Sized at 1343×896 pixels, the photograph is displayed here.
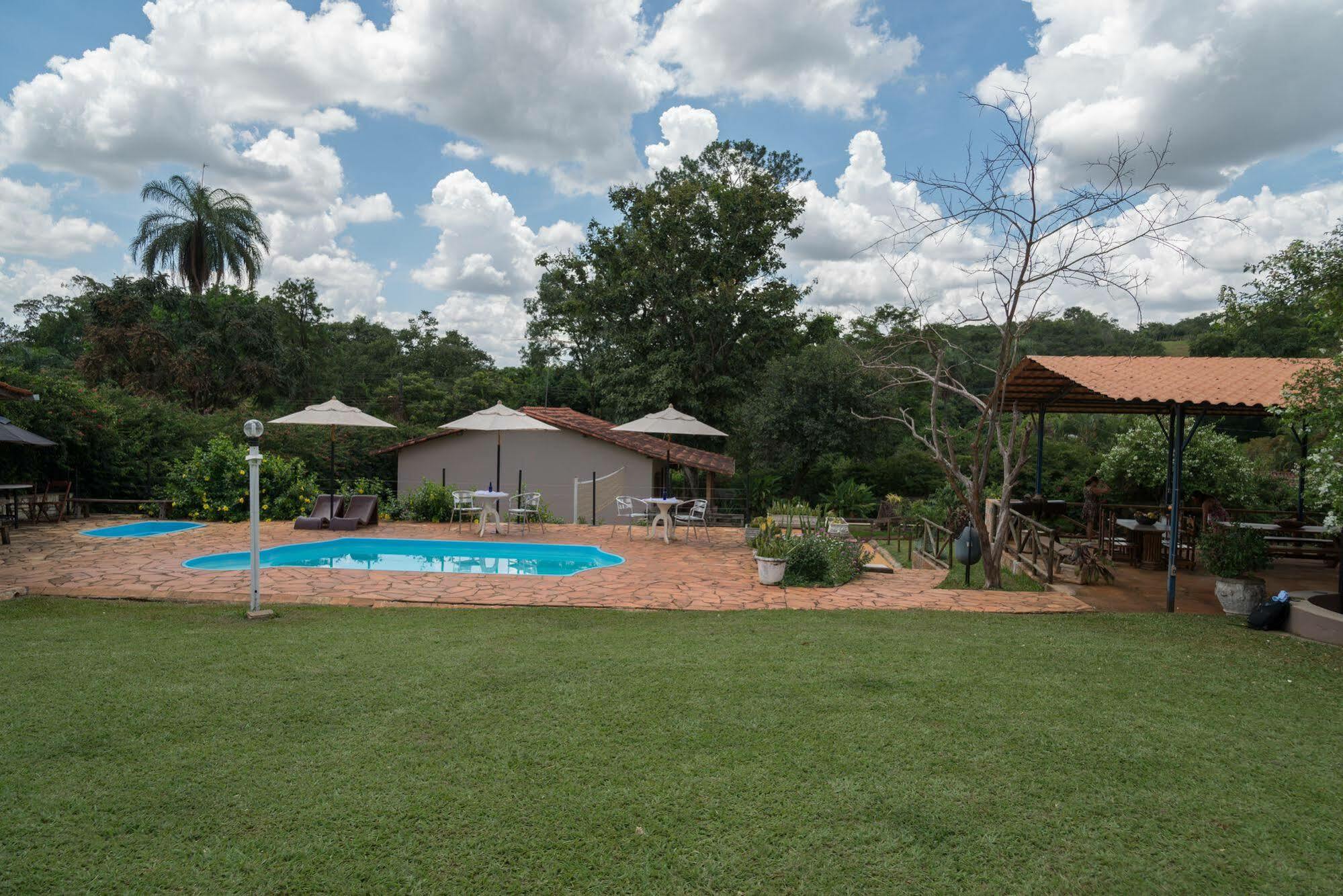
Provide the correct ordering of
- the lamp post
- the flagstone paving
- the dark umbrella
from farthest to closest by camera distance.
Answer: the dark umbrella < the flagstone paving < the lamp post

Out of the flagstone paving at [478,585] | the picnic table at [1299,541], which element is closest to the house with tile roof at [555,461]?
the flagstone paving at [478,585]

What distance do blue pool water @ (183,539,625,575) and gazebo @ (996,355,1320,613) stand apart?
257 inches

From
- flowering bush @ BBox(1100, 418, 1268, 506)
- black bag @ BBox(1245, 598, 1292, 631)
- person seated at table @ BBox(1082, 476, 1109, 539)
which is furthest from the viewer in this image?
flowering bush @ BBox(1100, 418, 1268, 506)

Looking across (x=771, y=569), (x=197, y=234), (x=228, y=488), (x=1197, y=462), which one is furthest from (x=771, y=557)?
(x=197, y=234)

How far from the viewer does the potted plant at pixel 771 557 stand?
938 centimetres

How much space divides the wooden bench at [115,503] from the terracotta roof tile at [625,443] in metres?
6.49

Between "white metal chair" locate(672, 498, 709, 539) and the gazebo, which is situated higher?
the gazebo

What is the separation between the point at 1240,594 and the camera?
777cm

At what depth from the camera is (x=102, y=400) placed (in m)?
16.4

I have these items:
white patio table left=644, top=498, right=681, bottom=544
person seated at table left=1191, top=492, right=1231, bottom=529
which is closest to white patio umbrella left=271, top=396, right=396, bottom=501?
white patio table left=644, top=498, right=681, bottom=544

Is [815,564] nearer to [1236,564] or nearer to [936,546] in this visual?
[936,546]

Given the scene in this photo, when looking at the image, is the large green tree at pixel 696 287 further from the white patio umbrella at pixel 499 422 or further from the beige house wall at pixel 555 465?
the white patio umbrella at pixel 499 422

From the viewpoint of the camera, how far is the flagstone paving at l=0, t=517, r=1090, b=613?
7.99 meters

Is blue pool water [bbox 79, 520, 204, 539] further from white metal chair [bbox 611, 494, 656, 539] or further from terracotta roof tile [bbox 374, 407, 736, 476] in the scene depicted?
white metal chair [bbox 611, 494, 656, 539]
